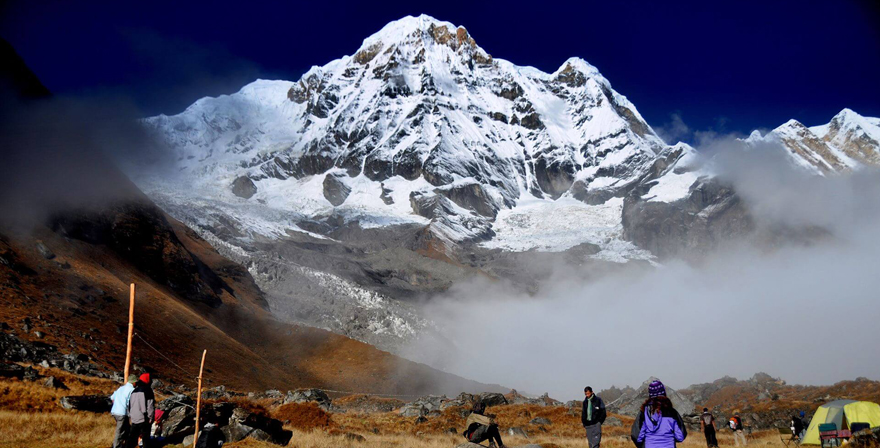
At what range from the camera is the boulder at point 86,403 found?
19031 mm

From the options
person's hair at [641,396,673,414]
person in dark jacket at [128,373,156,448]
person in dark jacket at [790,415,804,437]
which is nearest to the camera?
person's hair at [641,396,673,414]

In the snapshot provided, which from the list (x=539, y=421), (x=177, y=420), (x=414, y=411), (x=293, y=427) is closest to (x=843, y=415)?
(x=539, y=421)

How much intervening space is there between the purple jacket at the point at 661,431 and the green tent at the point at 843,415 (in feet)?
63.4

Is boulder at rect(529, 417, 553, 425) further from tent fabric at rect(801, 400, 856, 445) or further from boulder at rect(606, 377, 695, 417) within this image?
tent fabric at rect(801, 400, 856, 445)

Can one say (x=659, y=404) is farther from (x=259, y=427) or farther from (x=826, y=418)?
(x=826, y=418)

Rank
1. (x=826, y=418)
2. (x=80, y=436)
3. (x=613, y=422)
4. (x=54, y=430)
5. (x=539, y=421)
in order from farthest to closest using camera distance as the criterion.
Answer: (x=613, y=422), (x=539, y=421), (x=826, y=418), (x=54, y=430), (x=80, y=436)

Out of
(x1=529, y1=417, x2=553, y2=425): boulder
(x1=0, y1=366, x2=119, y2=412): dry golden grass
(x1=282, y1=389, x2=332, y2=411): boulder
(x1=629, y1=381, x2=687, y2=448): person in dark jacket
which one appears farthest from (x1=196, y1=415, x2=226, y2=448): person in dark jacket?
(x1=282, y1=389, x2=332, y2=411): boulder

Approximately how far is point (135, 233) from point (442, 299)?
96596 millimetres

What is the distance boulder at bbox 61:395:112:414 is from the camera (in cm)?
1903

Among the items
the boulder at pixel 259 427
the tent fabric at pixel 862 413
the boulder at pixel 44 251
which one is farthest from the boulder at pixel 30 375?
the boulder at pixel 44 251

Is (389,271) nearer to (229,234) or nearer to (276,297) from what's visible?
(229,234)

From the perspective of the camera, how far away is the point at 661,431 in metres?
9.55

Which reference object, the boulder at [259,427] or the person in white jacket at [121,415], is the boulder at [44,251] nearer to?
the boulder at [259,427]

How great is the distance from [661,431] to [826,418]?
827 inches
